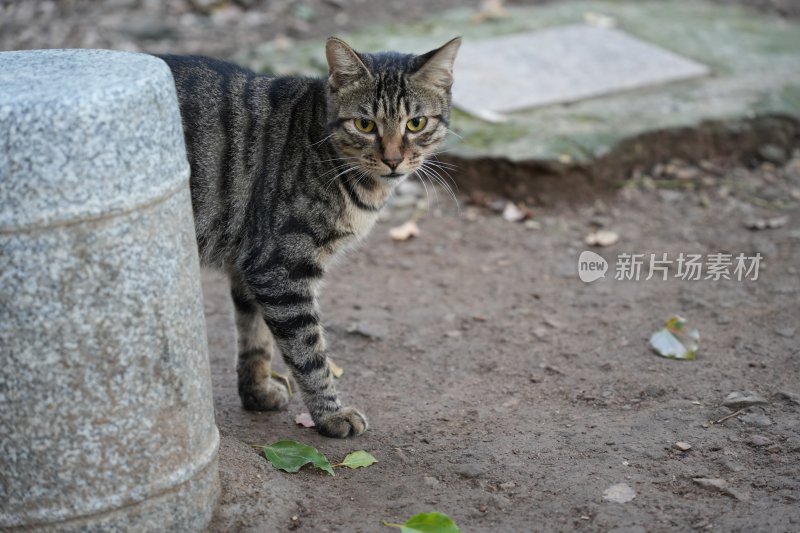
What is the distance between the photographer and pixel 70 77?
221 centimetres

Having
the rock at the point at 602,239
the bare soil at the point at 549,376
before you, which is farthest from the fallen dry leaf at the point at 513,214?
the rock at the point at 602,239

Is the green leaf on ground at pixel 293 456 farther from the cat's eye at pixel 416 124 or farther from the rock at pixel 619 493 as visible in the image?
the cat's eye at pixel 416 124

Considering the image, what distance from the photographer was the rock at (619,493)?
9.47 ft

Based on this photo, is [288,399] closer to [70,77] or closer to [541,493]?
[541,493]

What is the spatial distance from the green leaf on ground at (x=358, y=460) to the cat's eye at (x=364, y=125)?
1205 millimetres

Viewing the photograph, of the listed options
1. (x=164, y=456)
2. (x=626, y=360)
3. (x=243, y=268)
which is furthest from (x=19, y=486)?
(x=626, y=360)

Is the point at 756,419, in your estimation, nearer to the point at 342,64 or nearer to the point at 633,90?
the point at 342,64

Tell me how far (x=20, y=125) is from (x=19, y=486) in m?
0.89

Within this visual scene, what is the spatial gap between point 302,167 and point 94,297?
→ 4.50 ft

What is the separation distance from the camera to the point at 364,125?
3.43m

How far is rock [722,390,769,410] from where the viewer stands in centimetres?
339

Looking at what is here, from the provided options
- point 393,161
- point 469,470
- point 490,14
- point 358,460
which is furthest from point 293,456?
point 490,14

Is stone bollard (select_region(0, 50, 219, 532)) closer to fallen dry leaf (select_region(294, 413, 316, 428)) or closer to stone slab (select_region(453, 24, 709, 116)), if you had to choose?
fallen dry leaf (select_region(294, 413, 316, 428))

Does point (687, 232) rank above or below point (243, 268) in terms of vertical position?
below
